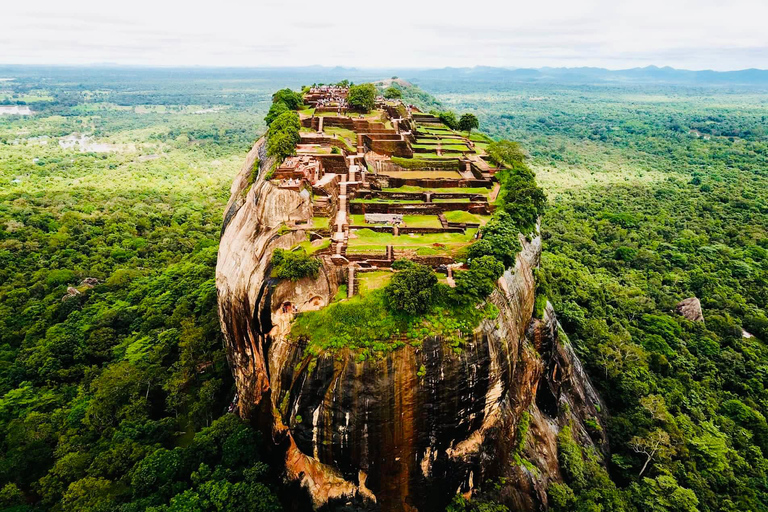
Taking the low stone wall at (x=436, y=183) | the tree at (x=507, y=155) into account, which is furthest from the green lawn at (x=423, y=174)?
the tree at (x=507, y=155)

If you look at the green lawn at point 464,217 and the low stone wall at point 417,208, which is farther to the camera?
the low stone wall at point 417,208

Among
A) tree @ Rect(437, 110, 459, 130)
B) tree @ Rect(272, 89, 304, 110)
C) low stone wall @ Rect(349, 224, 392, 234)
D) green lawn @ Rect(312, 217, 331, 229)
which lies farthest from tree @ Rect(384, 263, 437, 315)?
tree @ Rect(437, 110, 459, 130)

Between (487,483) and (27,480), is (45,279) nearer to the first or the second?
(27,480)

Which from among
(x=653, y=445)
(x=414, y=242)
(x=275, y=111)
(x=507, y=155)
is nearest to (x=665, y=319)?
(x=653, y=445)

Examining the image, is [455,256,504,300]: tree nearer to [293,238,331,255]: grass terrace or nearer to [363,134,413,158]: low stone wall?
[293,238,331,255]: grass terrace

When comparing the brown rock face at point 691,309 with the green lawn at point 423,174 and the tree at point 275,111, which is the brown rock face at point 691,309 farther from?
the tree at point 275,111

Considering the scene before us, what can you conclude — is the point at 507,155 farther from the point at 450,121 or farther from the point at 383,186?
the point at 450,121
